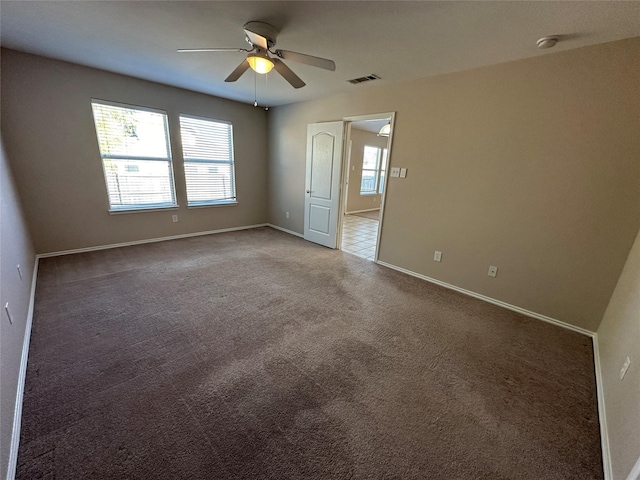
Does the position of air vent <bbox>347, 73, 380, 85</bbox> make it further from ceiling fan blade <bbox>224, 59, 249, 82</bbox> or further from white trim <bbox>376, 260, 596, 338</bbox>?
white trim <bbox>376, 260, 596, 338</bbox>

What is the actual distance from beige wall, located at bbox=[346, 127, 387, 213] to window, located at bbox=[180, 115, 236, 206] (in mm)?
3533

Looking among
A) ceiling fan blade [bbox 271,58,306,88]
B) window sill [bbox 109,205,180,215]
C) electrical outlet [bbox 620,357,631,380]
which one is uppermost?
ceiling fan blade [bbox 271,58,306,88]

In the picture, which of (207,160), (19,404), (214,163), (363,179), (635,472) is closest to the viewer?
(635,472)

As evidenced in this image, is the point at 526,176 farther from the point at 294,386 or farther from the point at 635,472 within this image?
the point at 294,386

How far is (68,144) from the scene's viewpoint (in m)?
3.43

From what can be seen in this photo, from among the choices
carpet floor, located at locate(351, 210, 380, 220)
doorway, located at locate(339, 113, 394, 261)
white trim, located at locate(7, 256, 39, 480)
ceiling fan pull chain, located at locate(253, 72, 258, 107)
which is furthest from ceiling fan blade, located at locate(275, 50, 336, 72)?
carpet floor, located at locate(351, 210, 380, 220)

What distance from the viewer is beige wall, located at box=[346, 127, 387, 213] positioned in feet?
24.0

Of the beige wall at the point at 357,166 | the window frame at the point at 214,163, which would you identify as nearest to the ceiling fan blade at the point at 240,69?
the window frame at the point at 214,163

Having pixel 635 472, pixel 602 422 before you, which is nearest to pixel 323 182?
pixel 602 422

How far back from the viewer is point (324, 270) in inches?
143

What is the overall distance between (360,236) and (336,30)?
12.5 ft

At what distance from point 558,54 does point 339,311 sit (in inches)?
120

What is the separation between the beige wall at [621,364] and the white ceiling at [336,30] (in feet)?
5.92

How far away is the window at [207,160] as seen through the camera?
14.9 feet
